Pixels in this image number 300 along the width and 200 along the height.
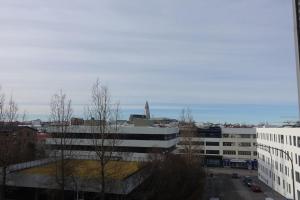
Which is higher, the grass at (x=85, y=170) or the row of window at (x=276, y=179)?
the grass at (x=85, y=170)

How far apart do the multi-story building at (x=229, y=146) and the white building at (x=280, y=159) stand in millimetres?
24041

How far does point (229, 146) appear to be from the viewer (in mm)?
126875

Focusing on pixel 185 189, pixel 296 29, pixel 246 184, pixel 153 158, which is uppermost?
pixel 296 29

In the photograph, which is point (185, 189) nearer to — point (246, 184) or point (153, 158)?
point (153, 158)

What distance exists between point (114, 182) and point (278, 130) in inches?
1868

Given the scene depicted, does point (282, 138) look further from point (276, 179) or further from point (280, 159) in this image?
point (276, 179)

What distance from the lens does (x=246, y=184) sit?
9131 cm

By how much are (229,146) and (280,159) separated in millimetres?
50810

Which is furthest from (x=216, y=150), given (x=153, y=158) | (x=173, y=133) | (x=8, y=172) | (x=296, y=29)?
(x=296, y=29)

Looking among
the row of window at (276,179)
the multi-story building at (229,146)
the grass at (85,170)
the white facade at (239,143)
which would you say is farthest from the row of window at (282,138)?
the multi-story building at (229,146)

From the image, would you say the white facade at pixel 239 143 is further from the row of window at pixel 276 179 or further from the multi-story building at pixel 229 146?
the row of window at pixel 276 179

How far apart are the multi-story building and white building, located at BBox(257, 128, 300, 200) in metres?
24.0

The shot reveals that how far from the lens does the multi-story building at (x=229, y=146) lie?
124750 mm

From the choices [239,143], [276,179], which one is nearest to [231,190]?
[276,179]
